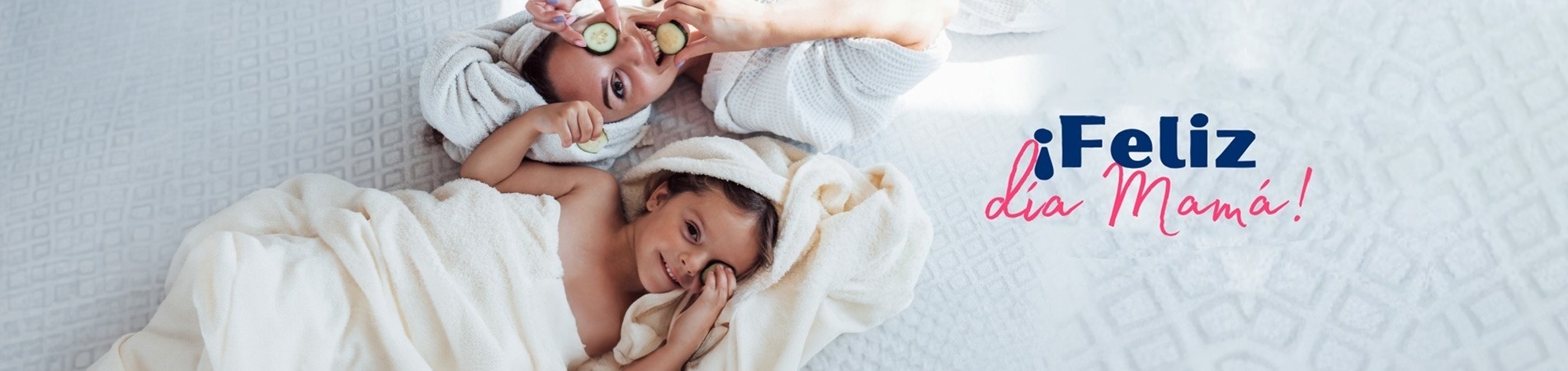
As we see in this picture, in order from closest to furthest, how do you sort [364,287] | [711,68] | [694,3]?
[364,287], [694,3], [711,68]

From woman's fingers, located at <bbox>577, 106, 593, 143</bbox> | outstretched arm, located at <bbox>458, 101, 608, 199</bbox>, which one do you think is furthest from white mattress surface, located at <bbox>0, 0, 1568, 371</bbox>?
woman's fingers, located at <bbox>577, 106, 593, 143</bbox>

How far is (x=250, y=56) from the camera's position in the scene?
127cm

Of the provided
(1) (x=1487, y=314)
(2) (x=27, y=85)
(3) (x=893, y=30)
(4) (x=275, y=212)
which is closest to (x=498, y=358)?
(4) (x=275, y=212)

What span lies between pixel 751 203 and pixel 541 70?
0.26 m

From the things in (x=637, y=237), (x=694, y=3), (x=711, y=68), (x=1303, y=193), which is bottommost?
(x=1303, y=193)

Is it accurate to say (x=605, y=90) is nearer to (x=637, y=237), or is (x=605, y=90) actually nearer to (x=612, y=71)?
(x=612, y=71)

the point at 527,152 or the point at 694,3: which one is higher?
the point at 694,3

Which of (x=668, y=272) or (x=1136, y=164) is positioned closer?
(x=668, y=272)

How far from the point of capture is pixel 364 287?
3.26 feet

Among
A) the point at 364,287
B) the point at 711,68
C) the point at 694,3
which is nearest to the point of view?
the point at 364,287

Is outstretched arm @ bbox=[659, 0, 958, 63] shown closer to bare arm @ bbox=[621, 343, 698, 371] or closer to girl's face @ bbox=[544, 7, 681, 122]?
girl's face @ bbox=[544, 7, 681, 122]

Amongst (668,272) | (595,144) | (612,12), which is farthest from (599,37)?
(668,272)

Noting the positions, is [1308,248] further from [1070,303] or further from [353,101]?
[353,101]

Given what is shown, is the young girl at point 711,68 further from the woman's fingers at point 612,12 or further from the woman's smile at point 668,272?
the woman's smile at point 668,272
